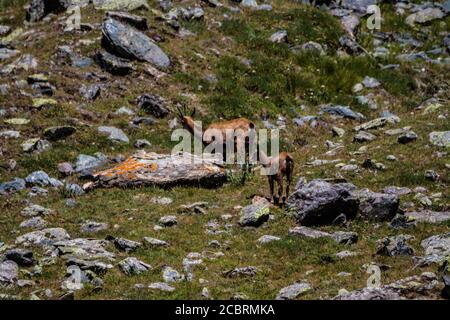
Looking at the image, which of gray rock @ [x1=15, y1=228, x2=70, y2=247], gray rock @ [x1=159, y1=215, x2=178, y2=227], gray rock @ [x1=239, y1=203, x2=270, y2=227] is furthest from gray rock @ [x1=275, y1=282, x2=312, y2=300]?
gray rock @ [x1=15, y1=228, x2=70, y2=247]

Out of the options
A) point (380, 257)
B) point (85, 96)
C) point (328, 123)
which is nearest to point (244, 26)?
point (328, 123)

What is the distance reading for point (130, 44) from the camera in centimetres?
2341

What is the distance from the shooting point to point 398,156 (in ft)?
57.9

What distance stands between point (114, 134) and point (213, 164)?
3696mm

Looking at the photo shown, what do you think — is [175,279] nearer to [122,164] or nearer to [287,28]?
[122,164]

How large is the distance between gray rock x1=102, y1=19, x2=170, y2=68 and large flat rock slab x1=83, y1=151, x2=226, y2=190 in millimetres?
6894

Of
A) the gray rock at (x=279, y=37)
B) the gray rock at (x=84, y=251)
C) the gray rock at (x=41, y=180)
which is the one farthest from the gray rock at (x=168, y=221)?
the gray rock at (x=279, y=37)

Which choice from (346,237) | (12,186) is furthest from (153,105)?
(346,237)

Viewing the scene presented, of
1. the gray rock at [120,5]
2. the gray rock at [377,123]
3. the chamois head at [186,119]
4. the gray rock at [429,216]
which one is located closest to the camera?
the gray rock at [429,216]

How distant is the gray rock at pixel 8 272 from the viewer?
36.0ft

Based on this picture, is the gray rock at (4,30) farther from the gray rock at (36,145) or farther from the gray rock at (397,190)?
the gray rock at (397,190)

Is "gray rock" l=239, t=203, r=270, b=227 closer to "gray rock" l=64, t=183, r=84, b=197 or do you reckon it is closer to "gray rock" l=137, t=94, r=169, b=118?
"gray rock" l=64, t=183, r=84, b=197

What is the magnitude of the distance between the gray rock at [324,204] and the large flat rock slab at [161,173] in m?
3.57

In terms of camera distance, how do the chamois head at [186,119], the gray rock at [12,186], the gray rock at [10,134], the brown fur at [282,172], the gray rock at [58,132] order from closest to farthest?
1. the brown fur at [282,172]
2. the gray rock at [12,186]
3. the gray rock at [10,134]
4. the gray rock at [58,132]
5. the chamois head at [186,119]
